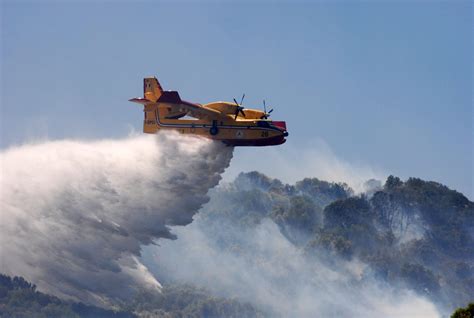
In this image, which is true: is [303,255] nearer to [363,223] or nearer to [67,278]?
[363,223]

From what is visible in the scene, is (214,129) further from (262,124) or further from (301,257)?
(301,257)

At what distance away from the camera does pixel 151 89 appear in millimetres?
62031

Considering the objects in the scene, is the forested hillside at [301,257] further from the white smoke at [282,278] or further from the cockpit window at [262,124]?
the cockpit window at [262,124]

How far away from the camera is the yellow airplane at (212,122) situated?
59.4m

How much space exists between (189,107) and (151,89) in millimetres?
3762

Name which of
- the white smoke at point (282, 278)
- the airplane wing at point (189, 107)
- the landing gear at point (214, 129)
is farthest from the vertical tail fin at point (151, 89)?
the white smoke at point (282, 278)

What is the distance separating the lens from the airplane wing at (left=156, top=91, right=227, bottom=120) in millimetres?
59188

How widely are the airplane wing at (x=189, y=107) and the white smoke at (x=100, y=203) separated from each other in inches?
64.4

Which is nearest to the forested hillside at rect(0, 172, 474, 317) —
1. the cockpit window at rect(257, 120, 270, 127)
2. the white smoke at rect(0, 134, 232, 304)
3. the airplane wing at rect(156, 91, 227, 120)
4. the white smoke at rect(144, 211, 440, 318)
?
the white smoke at rect(144, 211, 440, 318)

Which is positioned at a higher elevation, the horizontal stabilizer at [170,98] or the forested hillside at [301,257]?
the forested hillside at [301,257]

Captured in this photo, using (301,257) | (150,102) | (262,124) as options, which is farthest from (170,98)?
(301,257)

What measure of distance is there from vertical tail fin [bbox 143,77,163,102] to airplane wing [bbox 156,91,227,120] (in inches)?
80.3

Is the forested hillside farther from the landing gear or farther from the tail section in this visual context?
the landing gear

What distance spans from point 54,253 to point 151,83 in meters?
13.2
